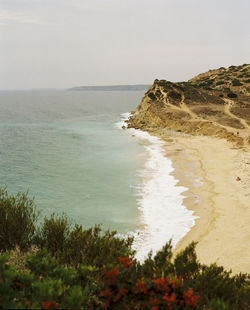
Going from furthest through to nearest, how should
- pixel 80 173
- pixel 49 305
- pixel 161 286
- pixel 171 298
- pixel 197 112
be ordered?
pixel 197 112
pixel 80 173
pixel 161 286
pixel 171 298
pixel 49 305

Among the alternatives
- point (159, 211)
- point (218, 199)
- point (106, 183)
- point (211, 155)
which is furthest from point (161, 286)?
point (211, 155)

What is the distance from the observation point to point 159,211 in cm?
1958

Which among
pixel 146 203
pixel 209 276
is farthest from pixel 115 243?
pixel 146 203

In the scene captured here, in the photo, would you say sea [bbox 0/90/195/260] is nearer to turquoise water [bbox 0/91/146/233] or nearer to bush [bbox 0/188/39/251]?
turquoise water [bbox 0/91/146/233]

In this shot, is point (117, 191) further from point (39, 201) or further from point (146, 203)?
point (39, 201)

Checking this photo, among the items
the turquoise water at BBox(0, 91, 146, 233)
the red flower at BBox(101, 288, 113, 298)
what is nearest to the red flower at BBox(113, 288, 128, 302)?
the red flower at BBox(101, 288, 113, 298)

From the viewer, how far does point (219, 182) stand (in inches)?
951

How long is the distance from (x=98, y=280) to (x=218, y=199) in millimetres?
15290

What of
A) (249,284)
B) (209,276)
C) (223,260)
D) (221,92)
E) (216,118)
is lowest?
(223,260)

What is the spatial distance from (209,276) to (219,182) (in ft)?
58.5

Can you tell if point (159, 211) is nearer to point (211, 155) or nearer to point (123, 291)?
point (123, 291)

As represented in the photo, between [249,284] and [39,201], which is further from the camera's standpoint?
[39,201]

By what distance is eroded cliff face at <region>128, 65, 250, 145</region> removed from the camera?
4781 centimetres

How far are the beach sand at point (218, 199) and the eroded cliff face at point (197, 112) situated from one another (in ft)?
29.6
